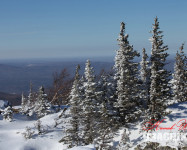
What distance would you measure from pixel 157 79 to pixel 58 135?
16160mm

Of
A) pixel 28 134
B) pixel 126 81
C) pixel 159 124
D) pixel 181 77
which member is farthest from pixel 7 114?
pixel 181 77

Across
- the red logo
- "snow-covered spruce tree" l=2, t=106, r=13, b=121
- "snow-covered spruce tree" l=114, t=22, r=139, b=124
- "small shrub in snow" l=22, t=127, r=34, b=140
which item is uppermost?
"snow-covered spruce tree" l=114, t=22, r=139, b=124

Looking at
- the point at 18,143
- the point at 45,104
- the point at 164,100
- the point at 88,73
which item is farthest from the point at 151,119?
the point at 45,104

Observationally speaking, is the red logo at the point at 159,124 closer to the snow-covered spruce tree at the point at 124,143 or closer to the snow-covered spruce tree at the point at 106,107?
the snow-covered spruce tree at the point at 106,107

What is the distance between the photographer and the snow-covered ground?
20.0 metres

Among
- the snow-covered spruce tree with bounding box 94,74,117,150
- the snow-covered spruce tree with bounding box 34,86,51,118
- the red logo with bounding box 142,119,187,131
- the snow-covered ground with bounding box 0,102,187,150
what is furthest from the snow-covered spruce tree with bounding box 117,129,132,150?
the snow-covered spruce tree with bounding box 34,86,51,118

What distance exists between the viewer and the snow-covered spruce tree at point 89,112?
2400cm

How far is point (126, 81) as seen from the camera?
25.8 meters

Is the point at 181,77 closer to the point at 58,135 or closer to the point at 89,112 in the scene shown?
the point at 89,112

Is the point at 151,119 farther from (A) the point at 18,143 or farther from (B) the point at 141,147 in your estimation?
(A) the point at 18,143

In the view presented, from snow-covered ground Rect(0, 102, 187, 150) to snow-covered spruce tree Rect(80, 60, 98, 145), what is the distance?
3.28 meters

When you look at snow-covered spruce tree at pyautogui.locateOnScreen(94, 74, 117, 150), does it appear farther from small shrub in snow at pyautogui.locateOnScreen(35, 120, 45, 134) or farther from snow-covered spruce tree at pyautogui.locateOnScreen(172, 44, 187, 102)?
snow-covered spruce tree at pyautogui.locateOnScreen(172, 44, 187, 102)

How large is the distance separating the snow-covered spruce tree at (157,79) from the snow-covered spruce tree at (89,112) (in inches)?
280

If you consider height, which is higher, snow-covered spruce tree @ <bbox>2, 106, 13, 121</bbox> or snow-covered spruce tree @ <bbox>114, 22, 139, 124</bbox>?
snow-covered spruce tree @ <bbox>114, 22, 139, 124</bbox>
